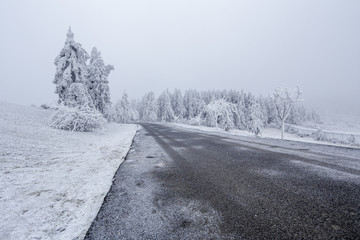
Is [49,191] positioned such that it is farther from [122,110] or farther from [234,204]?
[122,110]

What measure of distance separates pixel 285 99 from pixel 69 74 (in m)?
27.9

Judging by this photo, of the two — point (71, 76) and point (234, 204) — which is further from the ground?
point (71, 76)

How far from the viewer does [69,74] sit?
2125cm

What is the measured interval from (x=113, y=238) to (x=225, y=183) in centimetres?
287

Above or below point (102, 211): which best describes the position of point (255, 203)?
above

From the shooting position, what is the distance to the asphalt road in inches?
98.8

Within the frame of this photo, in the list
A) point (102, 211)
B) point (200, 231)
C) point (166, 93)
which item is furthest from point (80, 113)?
point (166, 93)

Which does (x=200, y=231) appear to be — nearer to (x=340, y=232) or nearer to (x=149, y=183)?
(x=340, y=232)

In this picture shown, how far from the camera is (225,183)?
4.46 metres

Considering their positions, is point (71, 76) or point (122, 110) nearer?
point (71, 76)

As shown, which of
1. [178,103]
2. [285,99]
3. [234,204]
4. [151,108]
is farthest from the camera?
[151,108]

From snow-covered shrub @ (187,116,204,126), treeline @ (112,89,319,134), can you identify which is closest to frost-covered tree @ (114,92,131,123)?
treeline @ (112,89,319,134)

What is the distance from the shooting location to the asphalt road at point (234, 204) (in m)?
2.51

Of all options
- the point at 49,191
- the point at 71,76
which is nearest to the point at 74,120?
the point at 71,76
